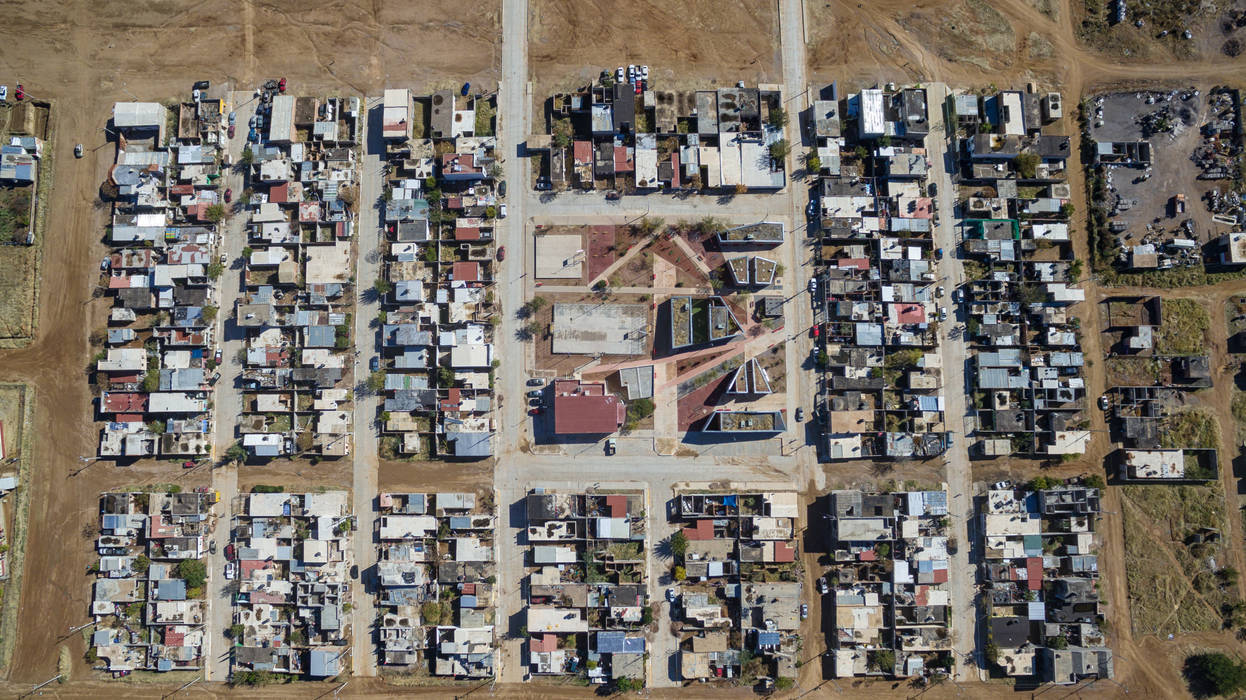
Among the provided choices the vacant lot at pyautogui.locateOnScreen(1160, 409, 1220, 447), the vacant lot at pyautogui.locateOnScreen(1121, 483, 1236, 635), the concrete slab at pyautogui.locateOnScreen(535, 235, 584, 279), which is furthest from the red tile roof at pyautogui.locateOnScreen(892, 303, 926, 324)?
the concrete slab at pyautogui.locateOnScreen(535, 235, 584, 279)

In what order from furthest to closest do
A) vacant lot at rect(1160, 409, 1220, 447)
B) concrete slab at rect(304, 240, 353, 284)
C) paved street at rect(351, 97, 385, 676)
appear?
concrete slab at rect(304, 240, 353, 284) → vacant lot at rect(1160, 409, 1220, 447) → paved street at rect(351, 97, 385, 676)

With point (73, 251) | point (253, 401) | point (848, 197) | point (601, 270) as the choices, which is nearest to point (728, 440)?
point (601, 270)

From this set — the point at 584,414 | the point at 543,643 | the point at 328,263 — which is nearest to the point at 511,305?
the point at 584,414

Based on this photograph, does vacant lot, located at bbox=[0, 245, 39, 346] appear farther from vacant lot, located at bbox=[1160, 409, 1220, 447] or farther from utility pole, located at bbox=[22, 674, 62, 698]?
vacant lot, located at bbox=[1160, 409, 1220, 447]

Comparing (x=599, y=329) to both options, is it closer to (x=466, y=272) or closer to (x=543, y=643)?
(x=466, y=272)

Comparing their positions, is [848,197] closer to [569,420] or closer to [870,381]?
[870,381]
